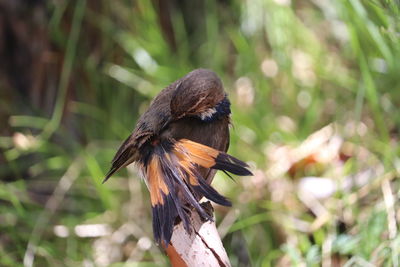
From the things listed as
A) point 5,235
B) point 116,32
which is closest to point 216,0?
point 116,32

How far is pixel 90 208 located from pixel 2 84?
1.01m

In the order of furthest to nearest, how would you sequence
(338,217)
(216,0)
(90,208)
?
(216,0) < (90,208) < (338,217)

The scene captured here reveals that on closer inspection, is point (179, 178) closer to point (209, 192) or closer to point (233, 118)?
point (209, 192)

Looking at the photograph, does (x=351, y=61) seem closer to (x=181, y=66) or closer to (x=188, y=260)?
(x=181, y=66)

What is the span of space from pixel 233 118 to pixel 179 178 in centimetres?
148

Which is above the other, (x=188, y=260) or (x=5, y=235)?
(x=188, y=260)

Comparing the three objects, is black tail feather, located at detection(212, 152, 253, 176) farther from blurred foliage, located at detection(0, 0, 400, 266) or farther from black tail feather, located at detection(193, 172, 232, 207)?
blurred foliage, located at detection(0, 0, 400, 266)

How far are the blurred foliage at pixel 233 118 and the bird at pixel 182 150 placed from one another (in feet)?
2.04

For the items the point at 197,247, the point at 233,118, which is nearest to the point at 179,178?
the point at 197,247

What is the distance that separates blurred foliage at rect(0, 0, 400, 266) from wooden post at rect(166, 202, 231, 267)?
68 cm

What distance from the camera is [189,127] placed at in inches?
97.2

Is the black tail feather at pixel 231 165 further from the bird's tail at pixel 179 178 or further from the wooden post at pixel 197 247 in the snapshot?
the wooden post at pixel 197 247

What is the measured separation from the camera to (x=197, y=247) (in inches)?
80.2

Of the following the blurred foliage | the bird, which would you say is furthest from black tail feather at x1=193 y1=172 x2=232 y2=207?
the blurred foliage
